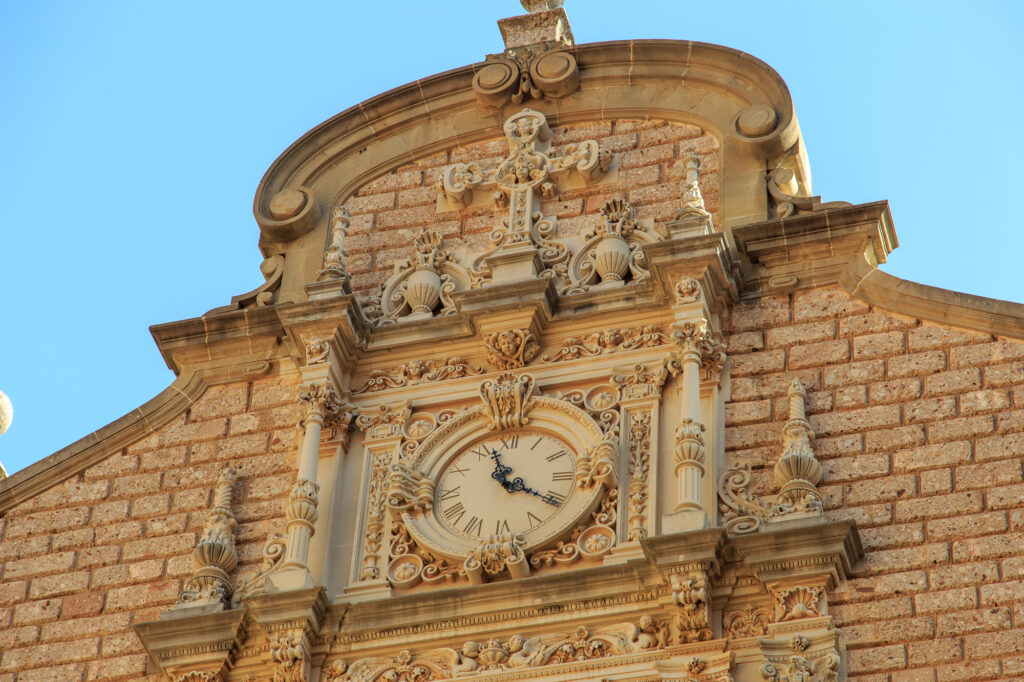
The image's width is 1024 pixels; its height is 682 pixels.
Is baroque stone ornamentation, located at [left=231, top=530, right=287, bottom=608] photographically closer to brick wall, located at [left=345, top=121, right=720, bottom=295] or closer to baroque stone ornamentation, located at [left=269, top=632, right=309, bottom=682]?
baroque stone ornamentation, located at [left=269, top=632, right=309, bottom=682]

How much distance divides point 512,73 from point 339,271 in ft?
7.70

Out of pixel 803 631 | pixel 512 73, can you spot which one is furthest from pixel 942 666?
pixel 512 73

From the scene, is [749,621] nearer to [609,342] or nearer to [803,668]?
[803,668]

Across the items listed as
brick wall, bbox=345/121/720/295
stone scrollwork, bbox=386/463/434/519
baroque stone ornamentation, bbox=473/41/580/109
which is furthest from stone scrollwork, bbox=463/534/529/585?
baroque stone ornamentation, bbox=473/41/580/109

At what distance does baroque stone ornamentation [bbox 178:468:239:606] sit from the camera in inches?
587

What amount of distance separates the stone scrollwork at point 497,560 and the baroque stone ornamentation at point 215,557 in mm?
1642

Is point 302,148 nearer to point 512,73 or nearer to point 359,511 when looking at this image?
point 512,73

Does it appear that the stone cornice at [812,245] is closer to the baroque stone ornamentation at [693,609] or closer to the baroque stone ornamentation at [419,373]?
the baroque stone ornamentation at [419,373]

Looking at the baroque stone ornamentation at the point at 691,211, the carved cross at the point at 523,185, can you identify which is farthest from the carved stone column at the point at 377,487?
the baroque stone ornamentation at the point at 691,211

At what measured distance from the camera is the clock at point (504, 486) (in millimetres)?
14633

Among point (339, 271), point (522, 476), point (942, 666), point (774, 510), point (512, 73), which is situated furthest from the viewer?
point (512, 73)

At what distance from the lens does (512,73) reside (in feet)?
58.1

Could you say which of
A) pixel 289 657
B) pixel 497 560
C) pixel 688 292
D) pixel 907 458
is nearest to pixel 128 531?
pixel 289 657

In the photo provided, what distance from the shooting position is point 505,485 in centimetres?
1512
